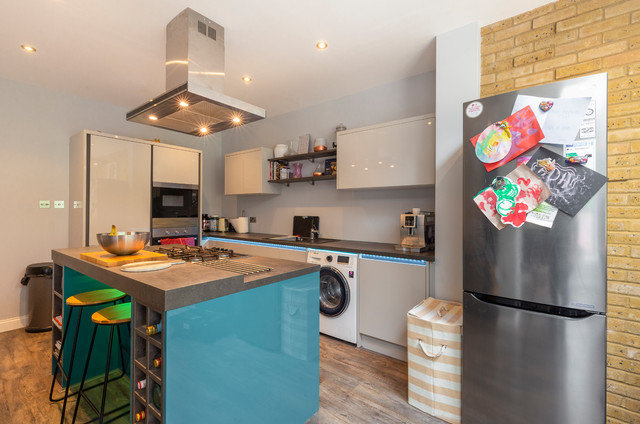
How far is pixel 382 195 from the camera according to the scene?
3391mm

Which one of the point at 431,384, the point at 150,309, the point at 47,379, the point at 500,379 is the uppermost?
the point at 150,309

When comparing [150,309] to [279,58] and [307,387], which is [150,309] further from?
[279,58]

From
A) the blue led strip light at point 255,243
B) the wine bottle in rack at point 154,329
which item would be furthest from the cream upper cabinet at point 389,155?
the wine bottle in rack at point 154,329

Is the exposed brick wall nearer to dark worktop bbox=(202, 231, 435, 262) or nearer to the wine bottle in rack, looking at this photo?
dark worktop bbox=(202, 231, 435, 262)

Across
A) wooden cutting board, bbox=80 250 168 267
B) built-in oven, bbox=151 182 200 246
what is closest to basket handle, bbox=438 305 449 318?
wooden cutting board, bbox=80 250 168 267

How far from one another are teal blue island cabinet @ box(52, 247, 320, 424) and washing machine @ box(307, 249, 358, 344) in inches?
42.9

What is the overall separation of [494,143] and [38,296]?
4.52 meters

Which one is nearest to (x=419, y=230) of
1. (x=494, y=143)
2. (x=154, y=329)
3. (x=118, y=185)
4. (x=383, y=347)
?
(x=383, y=347)

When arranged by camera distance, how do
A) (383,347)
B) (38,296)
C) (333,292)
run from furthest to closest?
(38,296) < (333,292) < (383,347)

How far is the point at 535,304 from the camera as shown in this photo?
161cm

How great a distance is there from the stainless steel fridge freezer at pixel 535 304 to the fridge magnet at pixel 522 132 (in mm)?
53

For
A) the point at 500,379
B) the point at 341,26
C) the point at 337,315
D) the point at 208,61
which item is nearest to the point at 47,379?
the point at 337,315

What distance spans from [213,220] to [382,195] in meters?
2.97

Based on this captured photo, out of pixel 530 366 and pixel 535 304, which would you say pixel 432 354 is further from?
pixel 535 304
